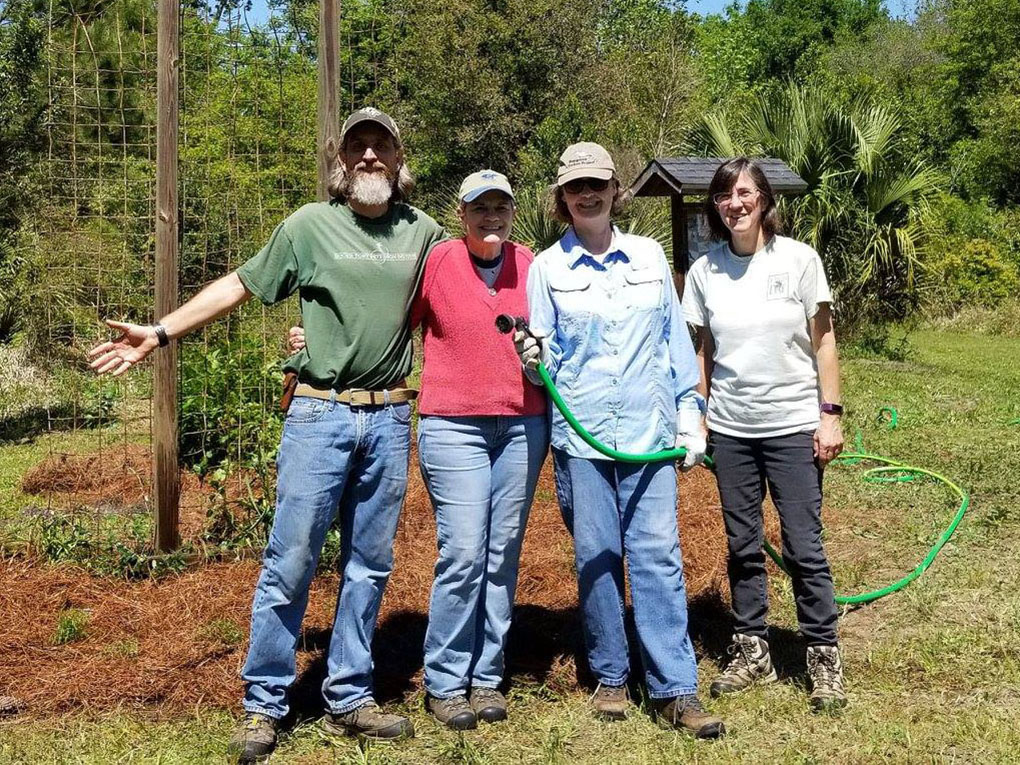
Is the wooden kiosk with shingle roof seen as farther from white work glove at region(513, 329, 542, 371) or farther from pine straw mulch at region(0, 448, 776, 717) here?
white work glove at region(513, 329, 542, 371)

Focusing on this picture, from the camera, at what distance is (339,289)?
3.45 m

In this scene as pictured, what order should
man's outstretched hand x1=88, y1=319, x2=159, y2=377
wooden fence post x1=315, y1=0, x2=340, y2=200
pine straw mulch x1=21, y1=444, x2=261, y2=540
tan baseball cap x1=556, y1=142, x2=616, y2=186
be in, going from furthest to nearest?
→ pine straw mulch x1=21, y1=444, x2=261, y2=540 → wooden fence post x1=315, y1=0, x2=340, y2=200 → tan baseball cap x1=556, y1=142, x2=616, y2=186 → man's outstretched hand x1=88, y1=319, x2=159, y2=377

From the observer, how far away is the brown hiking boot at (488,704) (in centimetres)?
374

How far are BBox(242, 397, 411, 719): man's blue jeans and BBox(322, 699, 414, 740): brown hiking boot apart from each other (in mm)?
28

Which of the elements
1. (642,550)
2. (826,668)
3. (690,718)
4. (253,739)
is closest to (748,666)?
(826,668)

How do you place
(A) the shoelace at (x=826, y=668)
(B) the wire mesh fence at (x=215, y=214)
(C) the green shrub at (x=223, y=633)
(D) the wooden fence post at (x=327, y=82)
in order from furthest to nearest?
(B) the wire mesh fence at (x=215, y=214)
(D) the wooden fence post at (x=327, y=82)
(C) the green shrub at (x=223, y=633)
(A) the shoelace at (x=826, y=668)

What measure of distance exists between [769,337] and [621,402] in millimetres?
581

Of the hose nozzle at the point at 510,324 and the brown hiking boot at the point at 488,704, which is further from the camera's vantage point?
the brown hiking boot at the point at 488,704

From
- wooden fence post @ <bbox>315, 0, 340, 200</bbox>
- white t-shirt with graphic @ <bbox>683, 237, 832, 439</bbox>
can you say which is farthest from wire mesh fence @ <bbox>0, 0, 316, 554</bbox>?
white t-shirt with graphic @ <bbox>683, 237, 832, 439</bbox>

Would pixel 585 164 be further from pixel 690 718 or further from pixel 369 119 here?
pixel 690 718

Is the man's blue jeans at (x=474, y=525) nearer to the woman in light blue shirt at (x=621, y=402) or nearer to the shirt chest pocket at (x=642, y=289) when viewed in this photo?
the woman in light blue shirt at (x=621, y=402)

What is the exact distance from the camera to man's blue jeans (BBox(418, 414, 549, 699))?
11.9 ft

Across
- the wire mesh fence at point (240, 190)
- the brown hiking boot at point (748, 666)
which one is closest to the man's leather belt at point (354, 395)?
the brown hiking boot at point (748, 666)

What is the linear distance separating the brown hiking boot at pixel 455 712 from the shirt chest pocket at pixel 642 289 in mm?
1394
